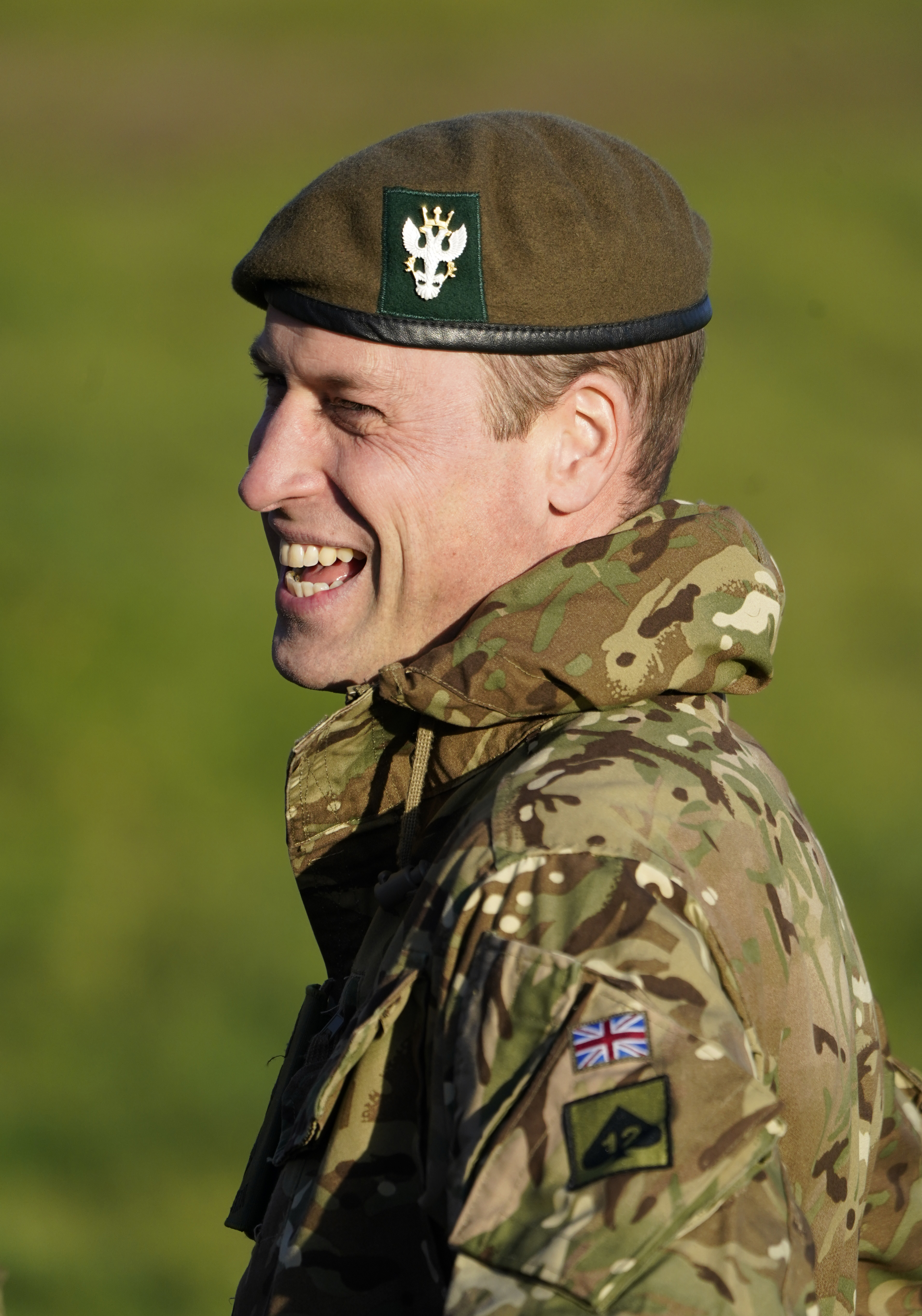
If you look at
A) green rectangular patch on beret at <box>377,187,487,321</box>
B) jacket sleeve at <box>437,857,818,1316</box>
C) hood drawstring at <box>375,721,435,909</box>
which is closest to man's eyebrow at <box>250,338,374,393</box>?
green rectangular patch on beret at <box>377,187,487,321</box>

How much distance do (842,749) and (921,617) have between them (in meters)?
1.65

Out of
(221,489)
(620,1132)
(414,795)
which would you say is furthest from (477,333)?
(221,489)

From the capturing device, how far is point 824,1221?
180cm

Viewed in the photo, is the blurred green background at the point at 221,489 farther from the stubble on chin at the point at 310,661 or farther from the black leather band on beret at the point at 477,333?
the black leather band on beret at the point at 477,333

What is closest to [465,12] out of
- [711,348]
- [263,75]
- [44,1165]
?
[263,75]

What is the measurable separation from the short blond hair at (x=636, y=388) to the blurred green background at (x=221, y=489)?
3767 millimetres

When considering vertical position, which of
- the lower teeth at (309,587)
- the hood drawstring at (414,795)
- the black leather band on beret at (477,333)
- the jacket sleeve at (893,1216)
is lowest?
the jacket sleeve at (893,1216)

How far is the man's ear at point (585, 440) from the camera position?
2.03 meters

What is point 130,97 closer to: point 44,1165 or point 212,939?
point 212,939

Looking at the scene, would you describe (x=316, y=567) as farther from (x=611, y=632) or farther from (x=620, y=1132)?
(x=620, y=1132)

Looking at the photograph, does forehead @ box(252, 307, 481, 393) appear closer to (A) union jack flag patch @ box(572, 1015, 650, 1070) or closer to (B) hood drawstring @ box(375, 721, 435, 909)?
(B) hood drawstring @ box(375, 721, 435, 909)

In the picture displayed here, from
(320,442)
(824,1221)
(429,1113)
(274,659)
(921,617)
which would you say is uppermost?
(320,442)

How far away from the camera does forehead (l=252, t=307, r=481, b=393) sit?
1.99 meters

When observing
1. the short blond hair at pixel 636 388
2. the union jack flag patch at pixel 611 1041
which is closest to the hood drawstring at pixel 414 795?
the short blond hair at pixel 636 388
